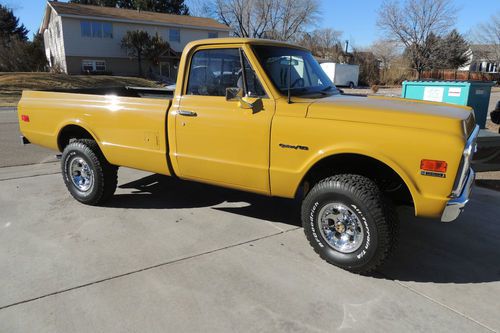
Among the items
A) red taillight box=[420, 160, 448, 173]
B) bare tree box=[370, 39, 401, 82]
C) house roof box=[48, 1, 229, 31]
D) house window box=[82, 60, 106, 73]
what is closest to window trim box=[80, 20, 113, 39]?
house roof box=[48, 1, 229, 31]

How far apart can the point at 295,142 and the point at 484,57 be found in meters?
74.7

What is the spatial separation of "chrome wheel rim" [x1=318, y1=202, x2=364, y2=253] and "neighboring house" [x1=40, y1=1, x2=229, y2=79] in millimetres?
34330

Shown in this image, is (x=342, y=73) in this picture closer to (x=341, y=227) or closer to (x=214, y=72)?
(x=214, y=72)

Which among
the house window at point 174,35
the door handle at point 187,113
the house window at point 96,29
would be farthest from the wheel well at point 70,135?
the house window at point 174,35

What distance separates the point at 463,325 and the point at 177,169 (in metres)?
3.03

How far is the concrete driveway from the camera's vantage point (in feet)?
9.64

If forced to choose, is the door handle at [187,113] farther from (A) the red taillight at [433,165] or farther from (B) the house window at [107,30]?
(B) the house window at [107,30]

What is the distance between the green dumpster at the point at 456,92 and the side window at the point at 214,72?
21.6 ft

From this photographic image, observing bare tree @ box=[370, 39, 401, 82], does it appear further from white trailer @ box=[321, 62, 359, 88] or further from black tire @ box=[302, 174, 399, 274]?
black tire @ box=[302, 174, 399, 274]

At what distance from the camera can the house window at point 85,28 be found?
36125 millimetres

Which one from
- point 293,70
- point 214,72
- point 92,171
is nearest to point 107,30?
point 92,171

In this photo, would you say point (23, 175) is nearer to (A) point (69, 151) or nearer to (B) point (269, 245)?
(A) point (69, 151)

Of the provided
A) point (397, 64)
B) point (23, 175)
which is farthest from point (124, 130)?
point (397, 64)

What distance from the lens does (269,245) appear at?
13.5ft
